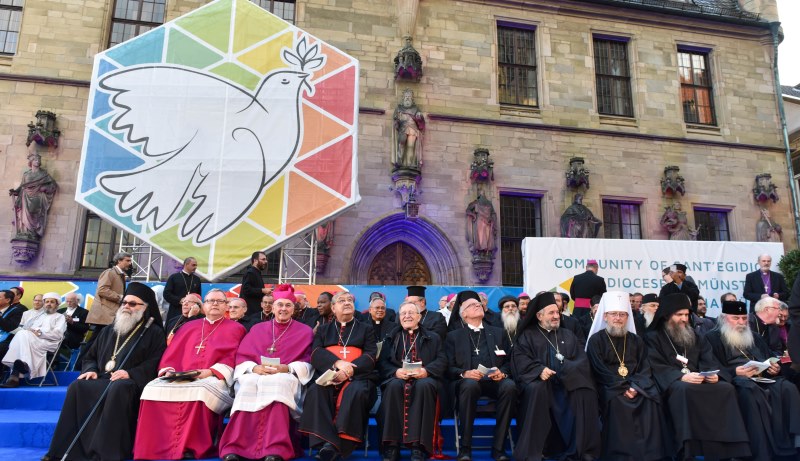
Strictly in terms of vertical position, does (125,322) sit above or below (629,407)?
above

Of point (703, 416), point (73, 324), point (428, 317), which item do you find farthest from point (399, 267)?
point (703, 416)

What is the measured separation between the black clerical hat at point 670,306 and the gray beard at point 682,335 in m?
0.13

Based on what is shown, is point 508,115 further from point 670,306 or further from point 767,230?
point 670,306

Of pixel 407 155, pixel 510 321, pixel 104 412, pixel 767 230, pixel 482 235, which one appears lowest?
pixel 104 412

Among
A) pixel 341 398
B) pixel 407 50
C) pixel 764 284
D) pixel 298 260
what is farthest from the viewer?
pixel 407 50

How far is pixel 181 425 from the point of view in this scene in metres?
5.43

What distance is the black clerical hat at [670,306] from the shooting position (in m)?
6.28

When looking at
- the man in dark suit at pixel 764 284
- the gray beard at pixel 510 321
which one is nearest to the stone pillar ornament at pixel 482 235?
the man in dark suit at pixel 764 284

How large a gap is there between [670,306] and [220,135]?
934 centimetres

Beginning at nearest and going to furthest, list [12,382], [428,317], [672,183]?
1. [12,382]
2. [428,317]
3. [672,183]

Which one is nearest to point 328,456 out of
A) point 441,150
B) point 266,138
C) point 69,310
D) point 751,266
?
point 69,310

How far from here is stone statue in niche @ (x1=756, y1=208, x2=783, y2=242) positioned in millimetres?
15344

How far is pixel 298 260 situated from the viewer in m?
13.1

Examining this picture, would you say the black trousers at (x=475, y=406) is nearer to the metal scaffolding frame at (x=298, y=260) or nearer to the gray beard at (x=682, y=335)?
the gray beard at (x=682, y=335)
